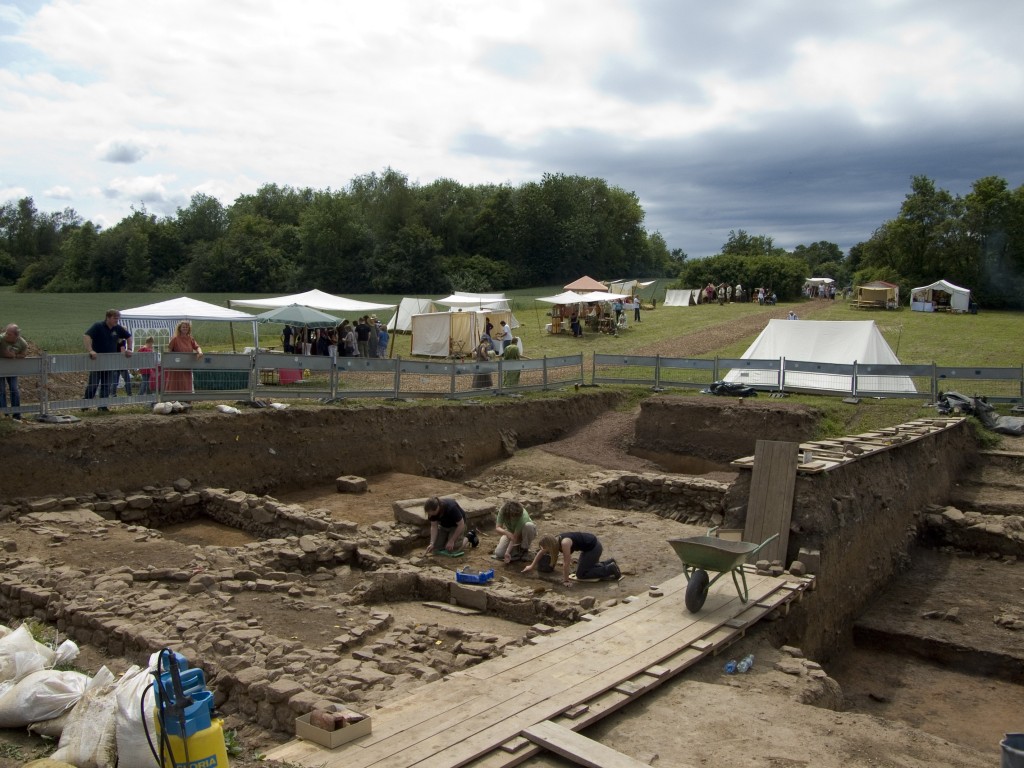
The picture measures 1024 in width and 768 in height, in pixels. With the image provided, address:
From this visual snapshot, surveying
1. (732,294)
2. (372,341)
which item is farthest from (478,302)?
(732,294)

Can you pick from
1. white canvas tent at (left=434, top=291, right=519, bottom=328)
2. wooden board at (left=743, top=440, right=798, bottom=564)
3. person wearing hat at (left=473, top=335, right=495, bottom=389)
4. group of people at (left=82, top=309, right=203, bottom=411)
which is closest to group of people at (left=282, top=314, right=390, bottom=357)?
person wearing hat at (left=473, top=335, right=495, bottom=389)

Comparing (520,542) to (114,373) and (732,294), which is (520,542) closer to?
(114,373)

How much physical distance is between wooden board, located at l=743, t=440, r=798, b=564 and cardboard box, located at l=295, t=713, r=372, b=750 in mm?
6357

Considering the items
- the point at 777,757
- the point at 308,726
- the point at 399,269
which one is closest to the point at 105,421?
the point at 308,726

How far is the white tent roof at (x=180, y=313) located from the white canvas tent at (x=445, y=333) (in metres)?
8.90

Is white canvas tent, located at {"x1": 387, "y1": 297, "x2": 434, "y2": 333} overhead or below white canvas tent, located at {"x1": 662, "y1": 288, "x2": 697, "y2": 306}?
below

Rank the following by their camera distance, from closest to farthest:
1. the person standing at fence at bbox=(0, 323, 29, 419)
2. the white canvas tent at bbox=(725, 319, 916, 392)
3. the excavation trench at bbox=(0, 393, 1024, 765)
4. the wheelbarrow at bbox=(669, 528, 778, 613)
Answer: the excavation trench at bbox=(0, 393, 1024, 765) → the wheelbarrow at bbox=(669, 528, 778, 613) → the person standing at fence at bbox=(0, 323, 29, 419) → the white canvas tent at bbox=(725, 319, 916, 392)

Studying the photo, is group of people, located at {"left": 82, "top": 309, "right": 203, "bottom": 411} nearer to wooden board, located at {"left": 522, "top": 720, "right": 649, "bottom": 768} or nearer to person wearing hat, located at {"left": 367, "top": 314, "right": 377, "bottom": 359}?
person wearing hat, located at {"left": 367, "top": 314, "right": 377, "bottom": 359}

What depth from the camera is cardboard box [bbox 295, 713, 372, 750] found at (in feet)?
18.1

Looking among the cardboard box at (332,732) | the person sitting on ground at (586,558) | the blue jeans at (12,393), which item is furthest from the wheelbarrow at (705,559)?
the blue jeans at (12,393)

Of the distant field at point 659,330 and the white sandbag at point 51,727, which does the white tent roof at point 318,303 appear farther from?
the white sandbag at point 51,727

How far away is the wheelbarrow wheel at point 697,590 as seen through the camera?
27.0 ft

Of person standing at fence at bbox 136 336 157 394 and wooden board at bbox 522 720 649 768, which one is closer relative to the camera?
wooden board at bbox 522 720 649 768

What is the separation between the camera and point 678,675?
7.17 meters
